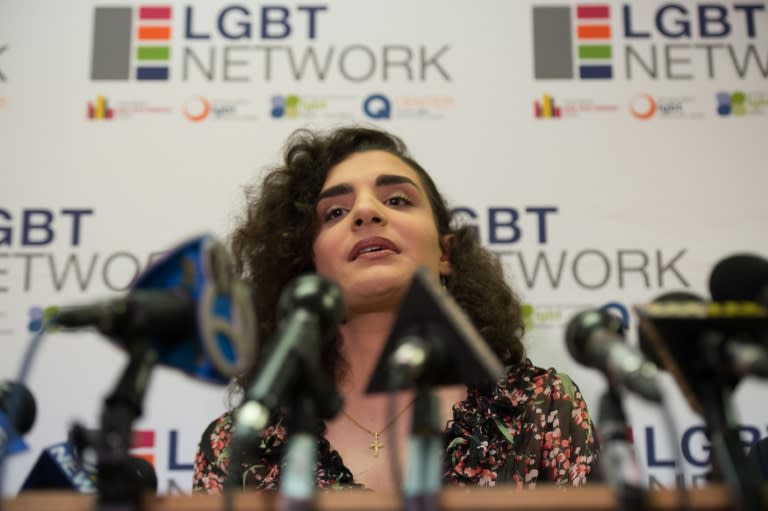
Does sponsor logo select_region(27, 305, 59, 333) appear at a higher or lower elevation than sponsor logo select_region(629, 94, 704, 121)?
lower

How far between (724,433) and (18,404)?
75cm

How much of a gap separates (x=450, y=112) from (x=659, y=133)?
59 centimetres

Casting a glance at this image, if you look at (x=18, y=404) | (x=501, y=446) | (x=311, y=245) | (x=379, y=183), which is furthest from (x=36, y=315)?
(x=18, y=404)

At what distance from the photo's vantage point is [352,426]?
182cm

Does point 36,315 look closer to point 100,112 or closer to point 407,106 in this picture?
point 100,112

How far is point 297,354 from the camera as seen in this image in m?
0.86

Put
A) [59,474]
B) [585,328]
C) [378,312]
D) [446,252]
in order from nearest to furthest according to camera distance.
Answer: [585,328] < [59,474] < [378,312] < [446,252]

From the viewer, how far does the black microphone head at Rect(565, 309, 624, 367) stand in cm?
92

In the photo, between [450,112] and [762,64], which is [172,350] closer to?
[450,112]

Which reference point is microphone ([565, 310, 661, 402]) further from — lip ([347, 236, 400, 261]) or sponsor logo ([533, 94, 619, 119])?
sponsor logo ([533, 94, 619, 119])

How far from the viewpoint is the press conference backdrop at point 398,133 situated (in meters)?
2.41

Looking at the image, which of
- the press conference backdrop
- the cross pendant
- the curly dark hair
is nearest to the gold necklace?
the cross pendant

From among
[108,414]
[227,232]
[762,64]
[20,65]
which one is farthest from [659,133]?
[108,414]

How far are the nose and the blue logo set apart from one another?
2.53ft
